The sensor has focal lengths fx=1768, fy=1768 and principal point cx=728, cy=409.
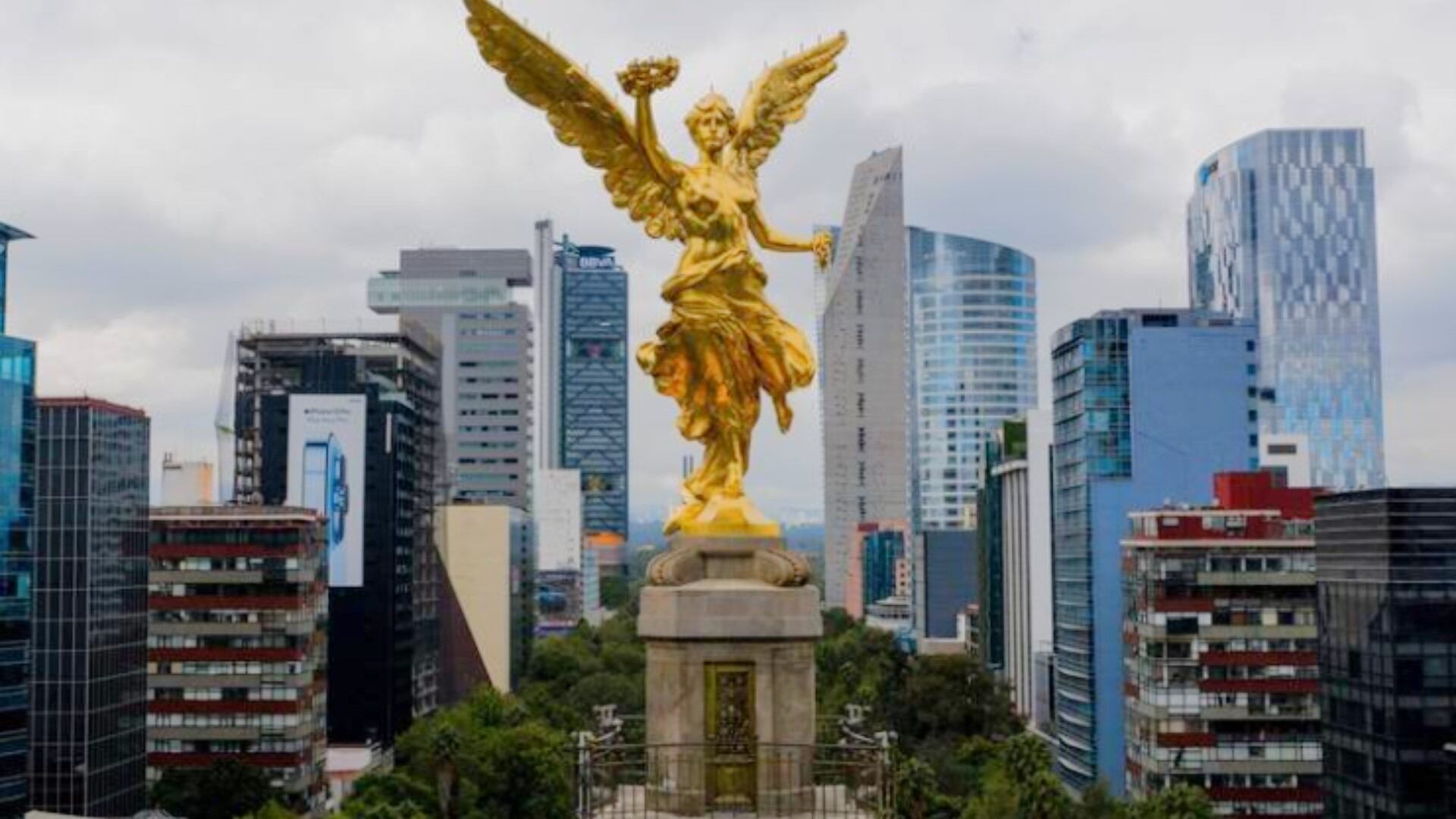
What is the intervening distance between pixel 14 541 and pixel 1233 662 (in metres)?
40.8

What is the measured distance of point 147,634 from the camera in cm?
6900

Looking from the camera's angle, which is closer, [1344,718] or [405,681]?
[1344,718]

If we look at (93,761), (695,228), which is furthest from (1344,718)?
(93,761)

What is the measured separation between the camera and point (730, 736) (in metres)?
20.9

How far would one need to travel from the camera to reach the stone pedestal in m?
20.8

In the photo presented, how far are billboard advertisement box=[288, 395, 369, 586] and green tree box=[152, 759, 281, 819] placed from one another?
22.1m

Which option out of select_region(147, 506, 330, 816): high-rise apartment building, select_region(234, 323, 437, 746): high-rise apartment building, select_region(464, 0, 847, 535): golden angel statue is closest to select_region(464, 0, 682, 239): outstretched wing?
select_region(464, 0, 847, 535): golden angel statue

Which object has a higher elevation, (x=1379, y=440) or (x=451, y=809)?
(x=1379, y=440)

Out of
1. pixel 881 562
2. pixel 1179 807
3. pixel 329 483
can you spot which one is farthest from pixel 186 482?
pixel 881 562

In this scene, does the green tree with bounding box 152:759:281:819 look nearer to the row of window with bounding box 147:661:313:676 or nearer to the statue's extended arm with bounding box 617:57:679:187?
the row of window with bounding box 147:661:313:676

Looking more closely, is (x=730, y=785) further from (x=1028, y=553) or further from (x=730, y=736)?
(x=1028, y=553)

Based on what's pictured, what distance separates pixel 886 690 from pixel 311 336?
35.6 metres

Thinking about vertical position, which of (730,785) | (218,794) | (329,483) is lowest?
(218,794)

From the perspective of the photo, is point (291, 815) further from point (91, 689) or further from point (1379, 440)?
point (1379, 440)
